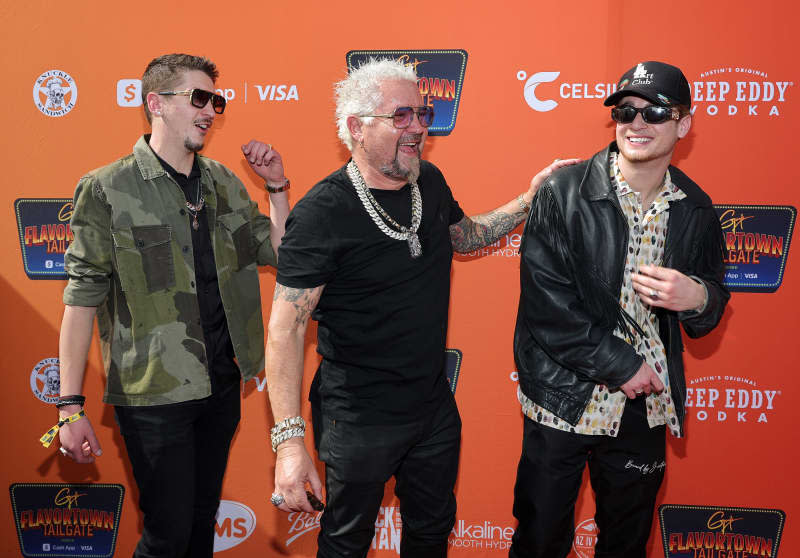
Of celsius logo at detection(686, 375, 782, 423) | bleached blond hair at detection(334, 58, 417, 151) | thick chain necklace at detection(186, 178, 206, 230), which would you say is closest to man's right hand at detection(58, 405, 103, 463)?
thick chain necklace at detection(186, 178, 206, 230)

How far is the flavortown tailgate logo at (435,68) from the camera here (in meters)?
3.00

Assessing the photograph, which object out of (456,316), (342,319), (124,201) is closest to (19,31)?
(124,201)

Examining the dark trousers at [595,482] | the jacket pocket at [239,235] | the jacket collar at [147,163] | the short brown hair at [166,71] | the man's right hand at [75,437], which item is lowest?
the dark trousers at [595,482]

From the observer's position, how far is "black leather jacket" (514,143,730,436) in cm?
220

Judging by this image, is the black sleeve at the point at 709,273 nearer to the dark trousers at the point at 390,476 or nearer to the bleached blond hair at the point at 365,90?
the dark trousers at the point at 390,476

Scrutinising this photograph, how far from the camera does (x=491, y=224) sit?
2.63 metres

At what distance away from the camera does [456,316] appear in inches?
126

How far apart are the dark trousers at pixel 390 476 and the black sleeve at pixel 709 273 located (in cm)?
86

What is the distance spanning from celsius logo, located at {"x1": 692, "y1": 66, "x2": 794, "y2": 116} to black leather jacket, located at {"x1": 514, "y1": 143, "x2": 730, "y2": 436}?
84 centimetres

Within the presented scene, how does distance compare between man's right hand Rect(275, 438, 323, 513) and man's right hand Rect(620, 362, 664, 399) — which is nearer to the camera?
man's right hand Rect(275, 438, 323, 513)

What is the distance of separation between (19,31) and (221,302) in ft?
5.52

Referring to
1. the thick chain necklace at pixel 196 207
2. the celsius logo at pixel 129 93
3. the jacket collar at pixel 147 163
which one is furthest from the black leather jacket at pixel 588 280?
the celsius logo at pixel 129 93

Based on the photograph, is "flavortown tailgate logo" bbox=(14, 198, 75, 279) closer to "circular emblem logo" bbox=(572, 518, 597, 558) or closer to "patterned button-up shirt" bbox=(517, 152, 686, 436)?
"patterned button-up shirt" bbox=(517, 152, 686, 436)

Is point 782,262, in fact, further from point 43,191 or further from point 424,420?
point 43,191
